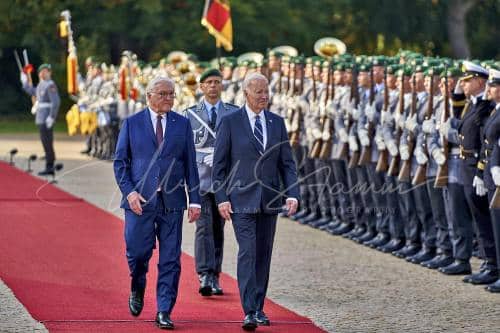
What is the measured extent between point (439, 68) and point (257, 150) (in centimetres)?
389

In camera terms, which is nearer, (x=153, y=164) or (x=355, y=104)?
(x=153, y=164)

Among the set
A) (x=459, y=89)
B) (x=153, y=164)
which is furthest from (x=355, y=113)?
(x=153, y=164)

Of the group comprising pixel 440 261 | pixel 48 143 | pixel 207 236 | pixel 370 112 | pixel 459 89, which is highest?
pixel 459 89

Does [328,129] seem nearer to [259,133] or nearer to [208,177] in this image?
[208,177]

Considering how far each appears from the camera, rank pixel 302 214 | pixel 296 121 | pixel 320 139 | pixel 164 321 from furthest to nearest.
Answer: pixel 302 214, pixel 296 121, pixel 320 139, pixel 164 321

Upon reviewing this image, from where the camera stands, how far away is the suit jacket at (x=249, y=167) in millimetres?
10625

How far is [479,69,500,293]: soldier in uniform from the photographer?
12.4 m

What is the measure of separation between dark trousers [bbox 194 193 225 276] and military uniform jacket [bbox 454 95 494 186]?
2295 mm

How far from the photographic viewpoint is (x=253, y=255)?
1055 centimetres

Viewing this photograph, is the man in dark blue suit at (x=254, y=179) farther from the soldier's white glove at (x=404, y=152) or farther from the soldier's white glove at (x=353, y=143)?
the soldier's white glove at (x=353, y=143)

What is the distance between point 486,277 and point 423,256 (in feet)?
4.92

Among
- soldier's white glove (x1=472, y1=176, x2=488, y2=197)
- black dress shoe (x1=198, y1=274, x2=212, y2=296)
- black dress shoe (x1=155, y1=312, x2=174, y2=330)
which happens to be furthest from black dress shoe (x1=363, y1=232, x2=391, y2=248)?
black dress shoe (x1=155, y1=312, x2=174, y2=330)

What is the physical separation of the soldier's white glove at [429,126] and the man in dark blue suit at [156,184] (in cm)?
399

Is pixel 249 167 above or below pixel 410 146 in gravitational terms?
above
